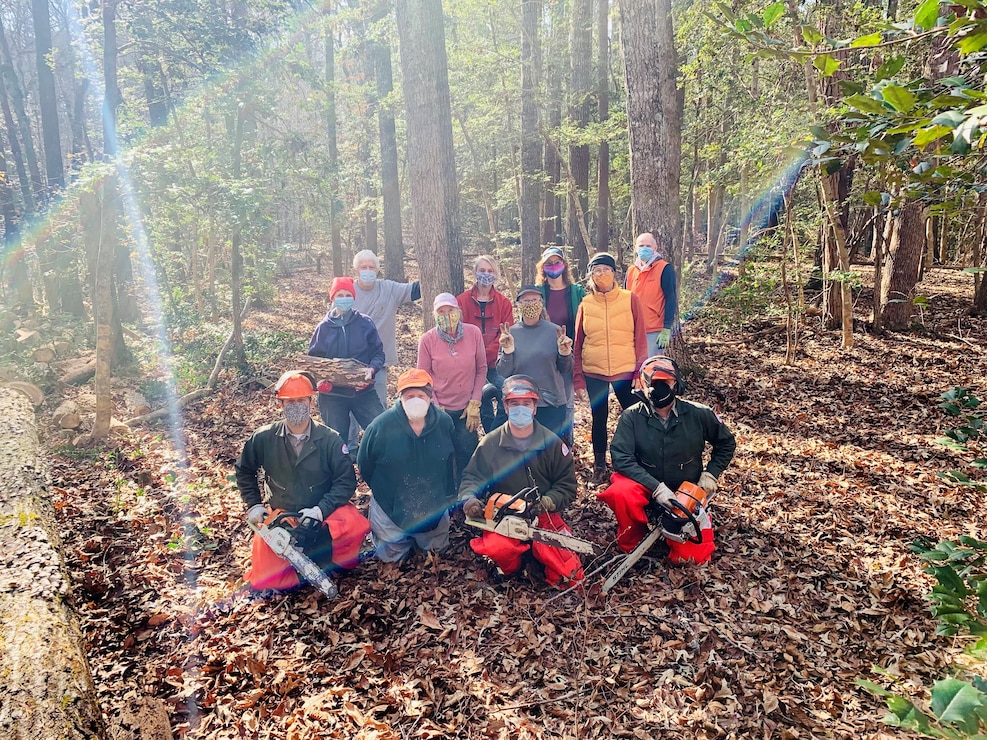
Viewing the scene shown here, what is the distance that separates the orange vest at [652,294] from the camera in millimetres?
5930

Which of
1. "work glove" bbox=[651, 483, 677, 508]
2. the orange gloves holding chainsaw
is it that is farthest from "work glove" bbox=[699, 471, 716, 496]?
"work glove" bbox=[651, 483, 677, 508]

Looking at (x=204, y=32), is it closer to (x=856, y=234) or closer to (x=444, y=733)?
(x=444, y=733)

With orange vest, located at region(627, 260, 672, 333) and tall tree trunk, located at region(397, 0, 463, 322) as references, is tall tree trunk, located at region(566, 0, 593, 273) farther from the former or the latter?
orange vest, located at region(627, 260, 672, 333)

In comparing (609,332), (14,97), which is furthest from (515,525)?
(14,97)

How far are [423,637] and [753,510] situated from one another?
127 inches

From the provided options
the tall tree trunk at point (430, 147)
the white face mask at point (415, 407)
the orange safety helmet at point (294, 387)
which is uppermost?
the tall tree trunk at point (430, 147)

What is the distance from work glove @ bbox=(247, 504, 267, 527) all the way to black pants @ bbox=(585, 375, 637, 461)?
3.01m

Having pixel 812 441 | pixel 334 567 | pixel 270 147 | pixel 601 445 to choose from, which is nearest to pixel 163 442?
pixel 334 567

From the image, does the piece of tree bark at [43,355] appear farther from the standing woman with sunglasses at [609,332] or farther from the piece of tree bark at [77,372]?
the standing woman with sunglasses at [609,332]

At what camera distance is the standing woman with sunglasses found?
5.12 metres

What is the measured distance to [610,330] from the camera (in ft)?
16.9

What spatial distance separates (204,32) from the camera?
927 centimetres

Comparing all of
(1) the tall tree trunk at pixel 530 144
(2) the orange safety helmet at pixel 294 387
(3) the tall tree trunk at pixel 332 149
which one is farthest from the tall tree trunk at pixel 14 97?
(2) the orange safety helmet at pixel 294 387

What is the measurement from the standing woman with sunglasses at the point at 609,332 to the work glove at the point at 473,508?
71.1 inches
